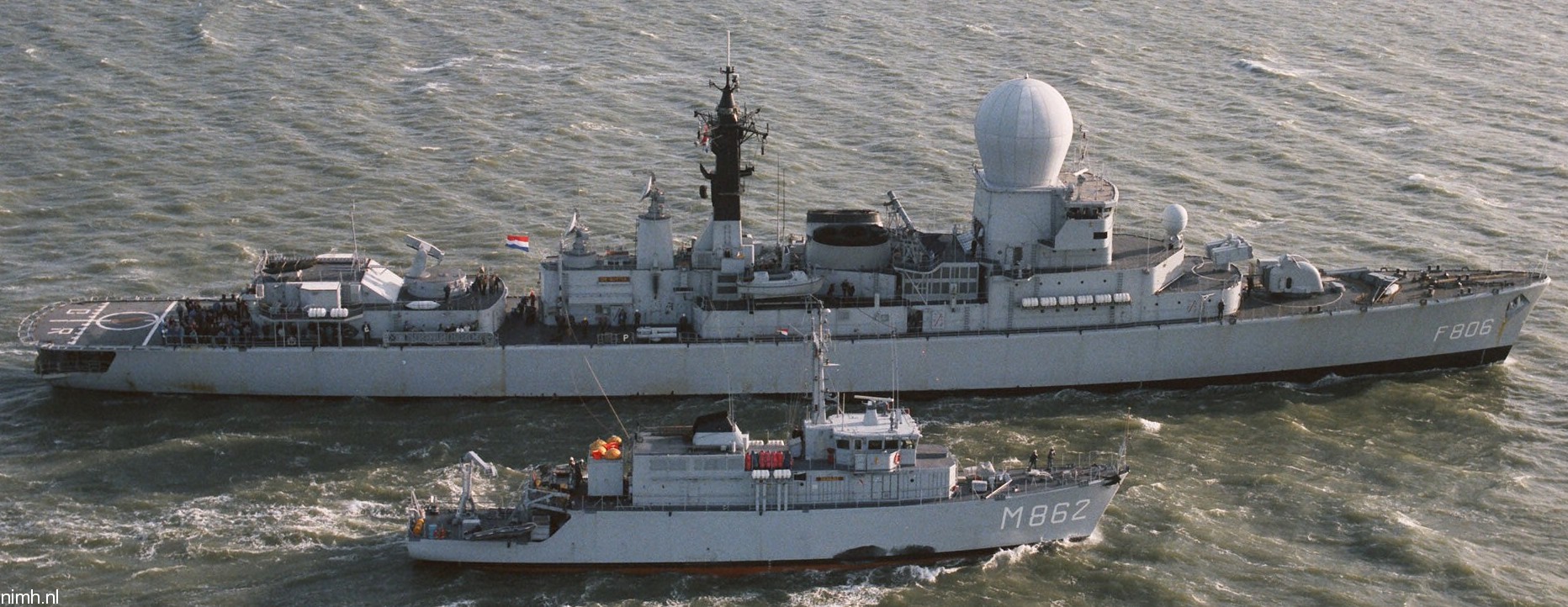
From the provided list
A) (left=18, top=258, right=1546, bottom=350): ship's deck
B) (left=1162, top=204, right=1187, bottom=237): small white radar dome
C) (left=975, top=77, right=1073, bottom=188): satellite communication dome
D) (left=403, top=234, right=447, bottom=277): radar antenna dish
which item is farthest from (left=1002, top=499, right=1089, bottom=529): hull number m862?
(left=403, top=234, right=447, bottom=277): radar antenna dish

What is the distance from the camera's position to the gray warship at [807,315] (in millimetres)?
51469

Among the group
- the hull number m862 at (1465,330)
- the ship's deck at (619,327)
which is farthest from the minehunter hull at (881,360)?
the ship's deck at (619,327)

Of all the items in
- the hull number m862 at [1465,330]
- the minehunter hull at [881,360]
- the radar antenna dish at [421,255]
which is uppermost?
the radar antenna dish at [421,255]

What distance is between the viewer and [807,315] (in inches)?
2061

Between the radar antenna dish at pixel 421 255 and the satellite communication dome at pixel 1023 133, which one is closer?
the satellite communication dome at pixel 1023 133

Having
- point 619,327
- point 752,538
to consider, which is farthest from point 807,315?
point 752,538

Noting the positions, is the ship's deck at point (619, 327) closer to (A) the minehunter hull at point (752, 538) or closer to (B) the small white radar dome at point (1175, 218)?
(B) the small white radar dome at point (1175, 218)

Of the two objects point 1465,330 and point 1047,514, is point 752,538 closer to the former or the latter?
point 1047,514

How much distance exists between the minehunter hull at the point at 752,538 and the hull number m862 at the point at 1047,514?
0.19 ft

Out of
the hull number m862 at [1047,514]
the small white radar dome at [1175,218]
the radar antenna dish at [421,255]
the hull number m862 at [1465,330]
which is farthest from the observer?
the small white radar dome at [1175,218]

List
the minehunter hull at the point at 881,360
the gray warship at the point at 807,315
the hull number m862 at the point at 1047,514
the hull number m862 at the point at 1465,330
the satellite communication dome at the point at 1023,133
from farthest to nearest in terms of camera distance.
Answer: the hull number m862 at the point at 1465,330 < the satellite communication dome at the point at 1023,133 < the gray warship at the point at 807,315 < the minehunter hull at the point at 881,360 < the hull number m862 at the point at 1047,514

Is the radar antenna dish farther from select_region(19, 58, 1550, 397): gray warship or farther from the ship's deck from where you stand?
the ship's deck

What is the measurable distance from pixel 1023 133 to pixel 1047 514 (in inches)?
571

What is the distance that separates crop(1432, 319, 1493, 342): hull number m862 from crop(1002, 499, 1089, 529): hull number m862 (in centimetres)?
1875
